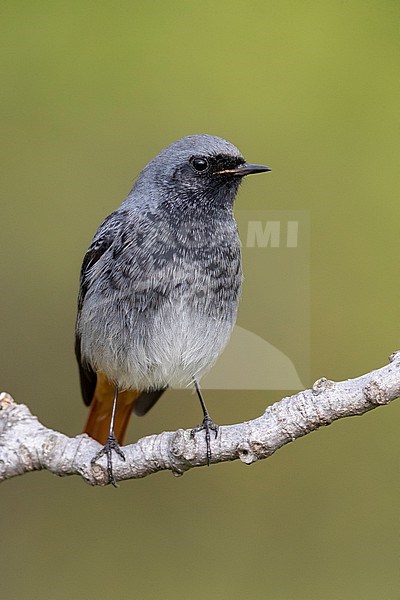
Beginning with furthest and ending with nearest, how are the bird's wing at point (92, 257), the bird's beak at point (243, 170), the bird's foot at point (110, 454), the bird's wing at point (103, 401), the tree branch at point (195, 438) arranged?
1. the bird's wing at point (103, 401)
2. the bird's wing at point (92, 257)
3. the bird's beak at point (243, 170)
4. the bird's foot at point (110, 454)
5. the tree branch at point (195, 438)

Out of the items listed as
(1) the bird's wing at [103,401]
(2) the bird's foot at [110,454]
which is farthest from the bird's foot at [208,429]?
(1) the bird's wing at [103,401]

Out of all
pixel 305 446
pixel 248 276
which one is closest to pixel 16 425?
pixel 248 276

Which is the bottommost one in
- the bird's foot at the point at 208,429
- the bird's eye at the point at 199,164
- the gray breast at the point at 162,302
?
the bird's foot at the point at 208,429

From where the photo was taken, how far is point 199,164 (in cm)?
314

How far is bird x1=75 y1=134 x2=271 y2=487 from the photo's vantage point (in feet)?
10.1

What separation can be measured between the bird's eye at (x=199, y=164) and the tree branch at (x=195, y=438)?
95 centimetres

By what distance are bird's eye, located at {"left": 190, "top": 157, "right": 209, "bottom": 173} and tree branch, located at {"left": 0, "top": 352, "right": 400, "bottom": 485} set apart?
3.10ft

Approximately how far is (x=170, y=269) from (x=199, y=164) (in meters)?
0.39

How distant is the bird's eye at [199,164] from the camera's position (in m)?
3.13

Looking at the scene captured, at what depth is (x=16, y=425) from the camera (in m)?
3.12

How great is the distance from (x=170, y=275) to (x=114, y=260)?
9.0 inches

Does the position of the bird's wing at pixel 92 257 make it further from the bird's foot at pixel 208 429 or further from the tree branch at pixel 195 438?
the bird's foot at pixel 208 429

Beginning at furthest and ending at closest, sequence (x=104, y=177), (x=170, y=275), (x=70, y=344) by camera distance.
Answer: (x=70, y=344) → (x=104, y=177) → (x=170, y=275)

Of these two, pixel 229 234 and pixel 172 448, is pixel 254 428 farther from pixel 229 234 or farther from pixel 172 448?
pixel 229 234
